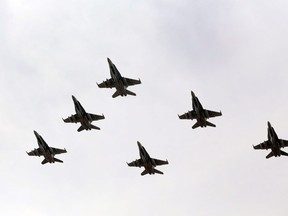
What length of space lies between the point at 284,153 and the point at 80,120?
46.2 m

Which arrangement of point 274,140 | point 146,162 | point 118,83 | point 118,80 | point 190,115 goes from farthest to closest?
point 118,83 → point 146,162 → point 118,80 → point 190,115 → point 274,140

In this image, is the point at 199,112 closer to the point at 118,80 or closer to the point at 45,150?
the point at 118,80

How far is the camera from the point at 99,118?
144m

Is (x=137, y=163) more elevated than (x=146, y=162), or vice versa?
(x=137, y=163)

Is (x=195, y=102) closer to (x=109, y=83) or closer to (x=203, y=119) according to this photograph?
(x=203, y=119)

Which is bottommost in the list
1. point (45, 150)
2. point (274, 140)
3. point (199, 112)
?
point (274, 140)

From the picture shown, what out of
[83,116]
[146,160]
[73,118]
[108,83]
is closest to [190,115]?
[146,160]

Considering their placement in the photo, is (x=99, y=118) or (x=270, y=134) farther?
(x=99, y=118)

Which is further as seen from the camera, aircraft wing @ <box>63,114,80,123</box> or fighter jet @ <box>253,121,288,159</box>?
aircraft wing @ <box>63,114,80,123</box>

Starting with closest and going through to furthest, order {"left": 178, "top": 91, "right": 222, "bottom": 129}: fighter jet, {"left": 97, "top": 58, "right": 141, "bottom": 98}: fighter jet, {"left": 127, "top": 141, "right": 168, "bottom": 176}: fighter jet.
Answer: {"left": 178, "top": 91, "right": 222, "bottom": 129}: fighter jet, {"left": 127, "top": 141, "right": 168, "bottom": 176}: fighter jet, {"left": 97, "top": 58, "right": 141, "bottom": 98}: fighter jet

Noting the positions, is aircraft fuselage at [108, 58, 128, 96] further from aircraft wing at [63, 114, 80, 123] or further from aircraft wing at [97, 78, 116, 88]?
aircraft wing at [63, 114, 80, 123]

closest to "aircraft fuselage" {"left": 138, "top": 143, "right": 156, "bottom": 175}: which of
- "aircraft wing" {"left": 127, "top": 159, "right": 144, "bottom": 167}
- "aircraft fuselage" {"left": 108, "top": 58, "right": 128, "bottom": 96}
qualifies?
"aircraft wing" {"left": 127, "top": 159, "right": 144, "bottom": 167}

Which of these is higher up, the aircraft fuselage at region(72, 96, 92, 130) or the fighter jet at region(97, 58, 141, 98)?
the fighter jet at region(97, 58, 141, 98)

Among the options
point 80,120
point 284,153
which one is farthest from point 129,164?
point 284,153
